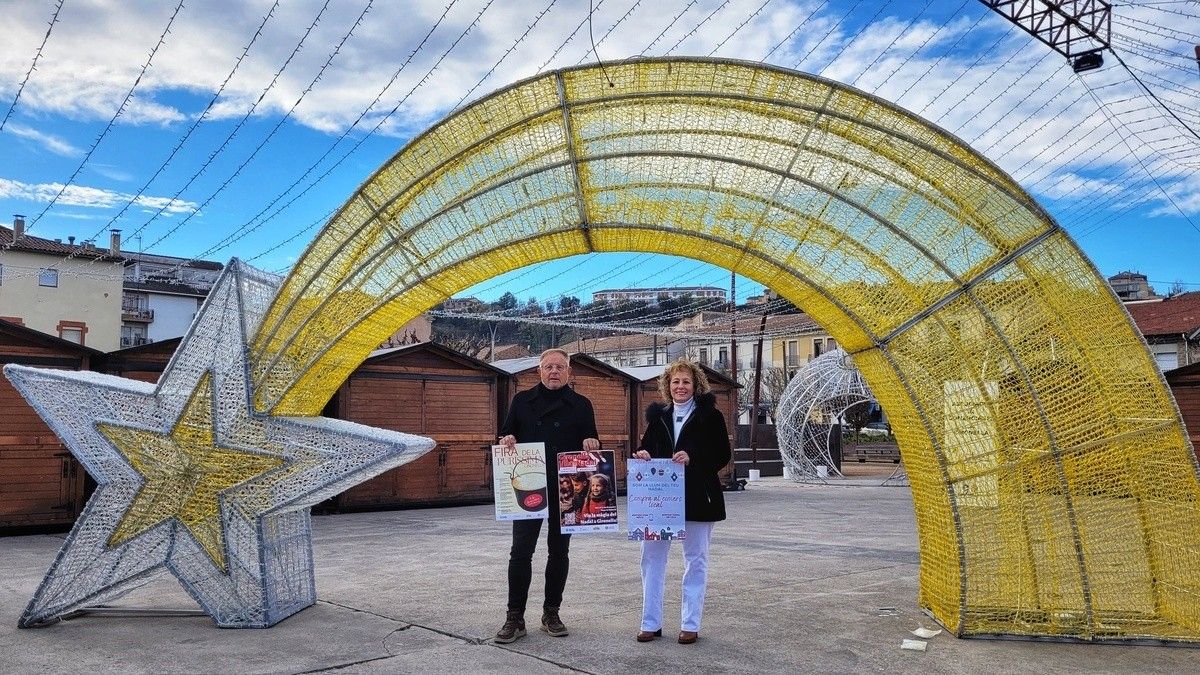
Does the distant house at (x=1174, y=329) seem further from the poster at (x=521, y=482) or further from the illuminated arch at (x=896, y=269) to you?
the poster at (x=521, y=482)

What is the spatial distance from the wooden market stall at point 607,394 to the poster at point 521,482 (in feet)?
42.6

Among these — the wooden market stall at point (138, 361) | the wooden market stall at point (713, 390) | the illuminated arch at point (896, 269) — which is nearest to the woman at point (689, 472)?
the illuminated arch at point (896, 269)

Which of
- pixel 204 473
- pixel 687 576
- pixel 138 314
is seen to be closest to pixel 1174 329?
pixel 687 576

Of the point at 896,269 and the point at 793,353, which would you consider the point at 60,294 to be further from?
the point at 896,269

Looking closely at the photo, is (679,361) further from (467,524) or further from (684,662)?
(467,524)

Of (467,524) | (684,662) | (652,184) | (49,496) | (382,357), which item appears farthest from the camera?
(382,357)

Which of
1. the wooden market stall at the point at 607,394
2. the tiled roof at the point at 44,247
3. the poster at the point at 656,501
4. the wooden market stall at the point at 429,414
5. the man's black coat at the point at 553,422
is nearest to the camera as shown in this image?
the poster at the point at 656,501

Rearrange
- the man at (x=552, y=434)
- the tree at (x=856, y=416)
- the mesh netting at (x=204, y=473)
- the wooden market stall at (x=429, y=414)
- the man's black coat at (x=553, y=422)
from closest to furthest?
the man at (x=552, y=434)
the man's black coat at (x=553, y=422)
the mesh netting at (x=204, y=473)
the wooden market stall at (x=429, y=414)
the tree at (x=856, y=416)

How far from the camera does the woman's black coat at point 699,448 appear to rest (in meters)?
5.65

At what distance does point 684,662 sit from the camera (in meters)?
5.20

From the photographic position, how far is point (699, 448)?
5.76 meters

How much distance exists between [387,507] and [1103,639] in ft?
41.3

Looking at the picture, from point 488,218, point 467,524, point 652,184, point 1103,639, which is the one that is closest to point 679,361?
point 652,184

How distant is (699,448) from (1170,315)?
130 ft
